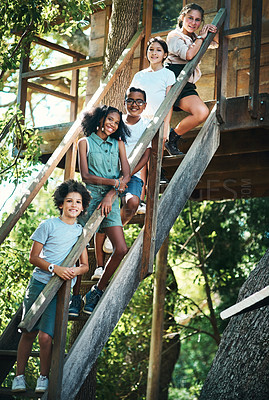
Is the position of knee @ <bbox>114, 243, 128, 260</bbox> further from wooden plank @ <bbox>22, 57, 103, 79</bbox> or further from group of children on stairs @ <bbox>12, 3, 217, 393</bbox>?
wooden plank @ <bbox>22, 57, 103, 79</bbox>

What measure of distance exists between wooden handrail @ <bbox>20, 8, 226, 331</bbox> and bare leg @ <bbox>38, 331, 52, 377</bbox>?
0.37 metres

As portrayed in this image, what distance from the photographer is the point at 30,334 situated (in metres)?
4.14

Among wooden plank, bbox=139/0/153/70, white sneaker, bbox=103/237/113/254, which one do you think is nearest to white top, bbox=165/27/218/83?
wooden plank, bbox=139/0/153/70

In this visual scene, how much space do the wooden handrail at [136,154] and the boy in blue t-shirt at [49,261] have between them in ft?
0.44

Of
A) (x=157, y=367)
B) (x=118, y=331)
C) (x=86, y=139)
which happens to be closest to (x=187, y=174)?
(x=86, y=139)

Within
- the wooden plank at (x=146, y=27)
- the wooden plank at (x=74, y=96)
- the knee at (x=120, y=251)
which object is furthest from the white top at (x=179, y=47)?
the wooden plank at (x=74, y=96)

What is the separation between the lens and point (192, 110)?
5980 millimetres

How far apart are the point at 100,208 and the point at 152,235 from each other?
589 mm

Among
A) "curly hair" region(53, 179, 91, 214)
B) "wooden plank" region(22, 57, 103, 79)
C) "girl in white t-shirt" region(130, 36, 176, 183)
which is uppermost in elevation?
"wooden plank" region(22, 57, 103, 79)

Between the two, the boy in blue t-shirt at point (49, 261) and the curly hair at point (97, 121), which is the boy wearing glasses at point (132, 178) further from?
the boy in blue t-shirt at point (49, 261)

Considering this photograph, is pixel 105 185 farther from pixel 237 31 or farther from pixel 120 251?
pixel 237 31

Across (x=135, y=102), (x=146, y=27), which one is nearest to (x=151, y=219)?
(x=135, y=102)

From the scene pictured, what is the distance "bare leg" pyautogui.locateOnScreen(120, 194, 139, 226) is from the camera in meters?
5.00

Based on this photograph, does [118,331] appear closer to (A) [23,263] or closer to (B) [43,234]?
(A) [23,263]
